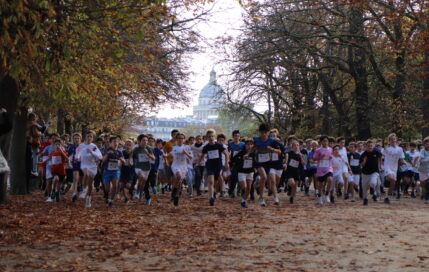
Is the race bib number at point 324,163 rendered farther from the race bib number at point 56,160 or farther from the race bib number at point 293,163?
the race bib number at point 56,160

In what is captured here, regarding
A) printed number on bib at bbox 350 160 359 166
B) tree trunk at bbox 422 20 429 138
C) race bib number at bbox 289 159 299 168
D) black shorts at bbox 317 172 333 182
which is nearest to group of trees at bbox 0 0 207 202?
race bib number at bbox 289 159 299 168

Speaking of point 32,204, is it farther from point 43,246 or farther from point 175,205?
point 43,246

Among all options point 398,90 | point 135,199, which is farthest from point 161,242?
point 398,90

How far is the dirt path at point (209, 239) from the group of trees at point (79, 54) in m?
2.27

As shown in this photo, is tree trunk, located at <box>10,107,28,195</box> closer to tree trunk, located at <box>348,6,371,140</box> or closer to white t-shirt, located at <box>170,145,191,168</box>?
white t-shirt, located at <box>170,145,191,168</box>

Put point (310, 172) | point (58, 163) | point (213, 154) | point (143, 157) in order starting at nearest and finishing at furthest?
1. point (213, 154)
2. point (143, 157)
3. point (58, 163)
4. point (310, 172)

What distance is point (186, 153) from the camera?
49.8 ft

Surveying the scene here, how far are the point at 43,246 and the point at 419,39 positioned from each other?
19.3m

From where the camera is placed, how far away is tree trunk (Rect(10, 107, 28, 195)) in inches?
696

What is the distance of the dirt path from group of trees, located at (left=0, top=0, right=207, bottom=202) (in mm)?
2273

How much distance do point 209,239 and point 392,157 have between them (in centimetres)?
1069

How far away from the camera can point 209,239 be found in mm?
9148

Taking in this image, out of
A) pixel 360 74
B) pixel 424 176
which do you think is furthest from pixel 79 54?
pixel 360 74

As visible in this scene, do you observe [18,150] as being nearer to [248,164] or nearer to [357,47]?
[248,164]
